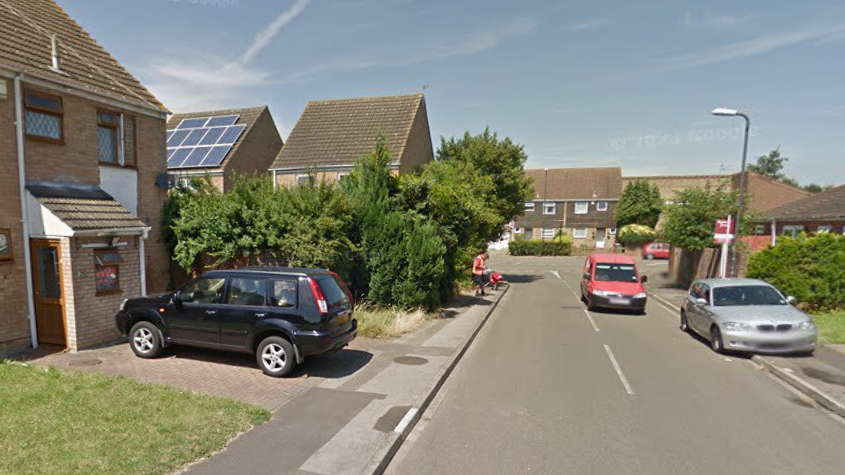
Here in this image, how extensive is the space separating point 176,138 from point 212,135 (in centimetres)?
194

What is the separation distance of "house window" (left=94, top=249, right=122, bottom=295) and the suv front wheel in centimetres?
399

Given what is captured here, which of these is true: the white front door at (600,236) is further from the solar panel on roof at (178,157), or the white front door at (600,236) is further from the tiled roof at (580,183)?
the solar panel on roof at (178,157)

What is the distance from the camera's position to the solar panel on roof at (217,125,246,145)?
827 inches

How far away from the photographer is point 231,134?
21453mm

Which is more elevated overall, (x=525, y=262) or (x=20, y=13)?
(x=20, y=13)

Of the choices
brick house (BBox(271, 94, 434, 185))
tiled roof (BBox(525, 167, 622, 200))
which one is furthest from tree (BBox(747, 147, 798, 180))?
brick house (BBox(271, 94, 434, 185))

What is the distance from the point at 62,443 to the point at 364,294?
325 inches

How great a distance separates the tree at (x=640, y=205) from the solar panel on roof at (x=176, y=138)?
4042 cm

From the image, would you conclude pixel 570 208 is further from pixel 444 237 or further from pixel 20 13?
pixel 20 13

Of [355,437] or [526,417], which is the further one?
[526,417]

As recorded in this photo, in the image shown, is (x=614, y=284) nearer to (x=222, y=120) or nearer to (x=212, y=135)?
(x=212, y=135)

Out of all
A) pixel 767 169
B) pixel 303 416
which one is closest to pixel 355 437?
pixel 303 416

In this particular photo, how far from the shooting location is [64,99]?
8719 millimetres

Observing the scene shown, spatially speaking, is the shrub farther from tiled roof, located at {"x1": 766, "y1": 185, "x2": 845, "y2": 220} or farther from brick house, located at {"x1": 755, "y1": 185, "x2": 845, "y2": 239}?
tiled roof, located at {"x1": 766, "y1": 185, "x2": 845, "y2": 220}
